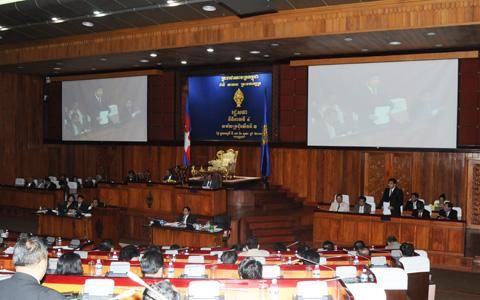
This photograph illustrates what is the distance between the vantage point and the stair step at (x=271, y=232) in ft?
40.8

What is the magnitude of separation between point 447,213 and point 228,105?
821cm

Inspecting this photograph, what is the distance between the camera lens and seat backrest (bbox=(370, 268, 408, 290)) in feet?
18.6

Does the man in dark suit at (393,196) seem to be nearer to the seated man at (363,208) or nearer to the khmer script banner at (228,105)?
the seated man at (363,208)

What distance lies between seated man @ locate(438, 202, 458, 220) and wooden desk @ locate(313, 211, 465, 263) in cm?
41

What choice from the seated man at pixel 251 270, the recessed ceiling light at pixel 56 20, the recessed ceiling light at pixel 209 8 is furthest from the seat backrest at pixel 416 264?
the recessed ceiling light at pixel 56 20

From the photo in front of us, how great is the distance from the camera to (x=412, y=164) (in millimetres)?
13773

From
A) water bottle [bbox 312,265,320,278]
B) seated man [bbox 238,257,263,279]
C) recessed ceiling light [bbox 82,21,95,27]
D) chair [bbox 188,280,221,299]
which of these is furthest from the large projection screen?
chair [bbox 188,280,221,299]

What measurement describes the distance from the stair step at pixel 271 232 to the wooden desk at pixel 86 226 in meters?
3.77

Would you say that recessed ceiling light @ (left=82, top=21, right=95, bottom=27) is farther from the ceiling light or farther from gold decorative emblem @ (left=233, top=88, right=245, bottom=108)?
gold decorative emblem @ (left=233, top=88, right=245, bottom=108)

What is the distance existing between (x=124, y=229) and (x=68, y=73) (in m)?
8.43

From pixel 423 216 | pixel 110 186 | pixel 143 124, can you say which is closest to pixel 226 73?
pixel 143 124

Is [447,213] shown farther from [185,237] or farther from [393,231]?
[185,237]

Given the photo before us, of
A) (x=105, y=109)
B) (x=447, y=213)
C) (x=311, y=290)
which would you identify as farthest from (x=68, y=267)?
(x=105, y=109)

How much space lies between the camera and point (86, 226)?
12.6 m
